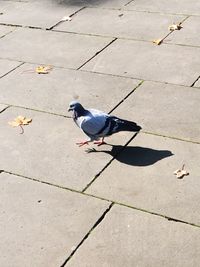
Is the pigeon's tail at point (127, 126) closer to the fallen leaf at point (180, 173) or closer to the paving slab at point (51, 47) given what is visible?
the fallen leaf at point (180, 173)

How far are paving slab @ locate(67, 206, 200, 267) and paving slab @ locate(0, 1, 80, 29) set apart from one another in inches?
194

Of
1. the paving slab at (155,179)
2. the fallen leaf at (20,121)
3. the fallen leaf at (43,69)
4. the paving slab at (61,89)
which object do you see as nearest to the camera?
the paving slab at (155,179)

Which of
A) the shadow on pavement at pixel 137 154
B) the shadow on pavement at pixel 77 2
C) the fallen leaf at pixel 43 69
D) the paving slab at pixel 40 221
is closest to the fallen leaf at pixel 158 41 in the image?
the fallen leaf at pixel 43 69

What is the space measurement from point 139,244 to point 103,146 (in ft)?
5.08

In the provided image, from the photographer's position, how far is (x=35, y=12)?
30.6 feet

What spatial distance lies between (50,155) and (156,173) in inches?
44.5

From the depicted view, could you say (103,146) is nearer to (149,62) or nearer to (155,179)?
(155,179)

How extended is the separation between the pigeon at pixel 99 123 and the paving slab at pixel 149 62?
1685 mm

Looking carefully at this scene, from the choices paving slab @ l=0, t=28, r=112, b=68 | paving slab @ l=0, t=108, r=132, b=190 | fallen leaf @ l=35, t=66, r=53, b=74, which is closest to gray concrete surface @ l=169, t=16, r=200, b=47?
paving slab @ l=0, t=28, r=112, b=68

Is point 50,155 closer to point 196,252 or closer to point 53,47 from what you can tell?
point 196,252

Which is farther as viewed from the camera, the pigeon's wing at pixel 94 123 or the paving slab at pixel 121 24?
the paving slab at pixel 121 24

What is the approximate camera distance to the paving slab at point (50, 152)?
16.9 ft

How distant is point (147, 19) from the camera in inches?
336

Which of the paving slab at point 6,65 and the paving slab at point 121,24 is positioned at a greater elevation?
the paving slab at point 6,65
